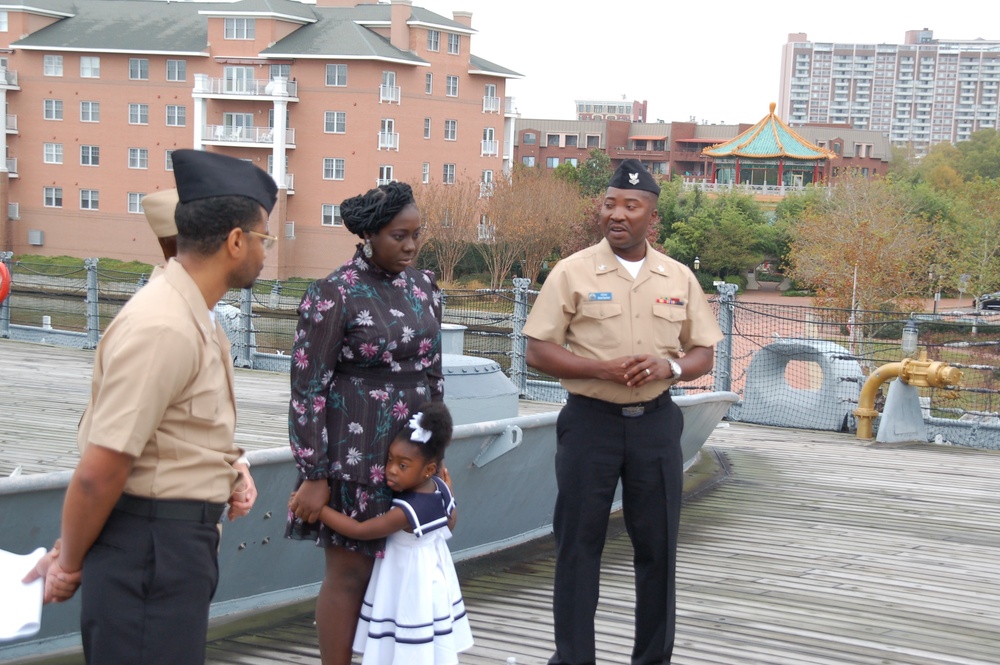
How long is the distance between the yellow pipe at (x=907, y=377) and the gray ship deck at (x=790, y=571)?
0.64 m

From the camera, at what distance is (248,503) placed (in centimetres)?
272

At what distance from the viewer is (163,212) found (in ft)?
9.21

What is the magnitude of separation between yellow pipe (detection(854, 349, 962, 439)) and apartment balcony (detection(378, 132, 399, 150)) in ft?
137

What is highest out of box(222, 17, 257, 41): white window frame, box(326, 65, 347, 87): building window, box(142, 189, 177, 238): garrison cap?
box(222, 17, 257, 41): white window frame

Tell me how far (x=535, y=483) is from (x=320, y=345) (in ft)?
8.84

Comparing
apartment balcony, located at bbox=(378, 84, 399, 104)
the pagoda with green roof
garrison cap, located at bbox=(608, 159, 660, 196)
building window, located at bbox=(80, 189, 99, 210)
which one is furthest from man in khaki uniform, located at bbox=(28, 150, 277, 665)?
the pagoda with green roof

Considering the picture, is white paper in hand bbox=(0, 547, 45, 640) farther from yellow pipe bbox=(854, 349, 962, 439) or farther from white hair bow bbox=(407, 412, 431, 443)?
yellow pipe bbox=(854, 349, 962, 439)

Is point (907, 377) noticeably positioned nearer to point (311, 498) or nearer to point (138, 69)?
point (311, 498)

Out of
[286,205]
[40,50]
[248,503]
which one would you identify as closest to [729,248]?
[286,205]

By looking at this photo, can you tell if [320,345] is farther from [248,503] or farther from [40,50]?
[40,50]

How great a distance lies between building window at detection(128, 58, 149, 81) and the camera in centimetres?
5191

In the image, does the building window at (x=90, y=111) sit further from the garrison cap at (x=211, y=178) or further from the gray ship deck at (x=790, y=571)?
the garrison cap at (x=211, y=178)

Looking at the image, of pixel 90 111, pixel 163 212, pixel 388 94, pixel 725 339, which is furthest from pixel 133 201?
pixel 163 212

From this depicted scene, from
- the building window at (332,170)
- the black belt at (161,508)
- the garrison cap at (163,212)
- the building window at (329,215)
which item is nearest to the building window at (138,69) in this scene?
the building window at (332,170)
